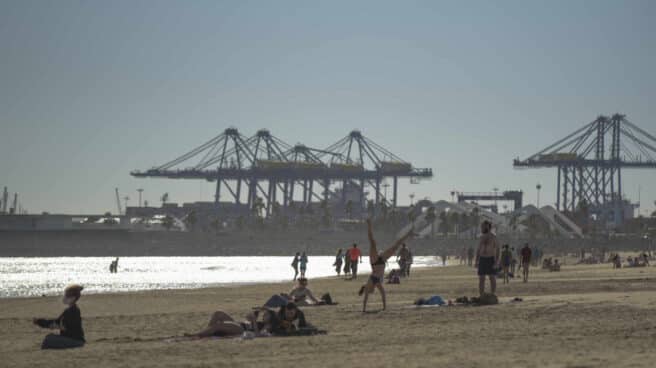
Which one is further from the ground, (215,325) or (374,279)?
(374,279)

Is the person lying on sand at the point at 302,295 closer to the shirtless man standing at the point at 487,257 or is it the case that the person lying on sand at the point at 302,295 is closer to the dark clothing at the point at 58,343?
the shirtless man standing at the point at 487,257

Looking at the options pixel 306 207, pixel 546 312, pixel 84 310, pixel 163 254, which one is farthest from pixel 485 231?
pixel 306 207

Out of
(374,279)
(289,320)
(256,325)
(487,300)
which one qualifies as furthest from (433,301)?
(256,325)

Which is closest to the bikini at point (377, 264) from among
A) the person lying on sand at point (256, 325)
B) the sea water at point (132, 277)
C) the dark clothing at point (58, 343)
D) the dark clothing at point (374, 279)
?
the dark clothing at point (374, 279)

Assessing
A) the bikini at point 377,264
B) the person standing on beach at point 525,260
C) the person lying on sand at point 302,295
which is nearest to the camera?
the bikini at point 377,264

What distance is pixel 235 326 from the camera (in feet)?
41.4

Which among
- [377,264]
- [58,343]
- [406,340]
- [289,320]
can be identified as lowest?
[58,343]

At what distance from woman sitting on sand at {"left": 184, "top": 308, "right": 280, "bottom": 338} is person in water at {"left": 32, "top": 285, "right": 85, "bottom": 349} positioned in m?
1.37

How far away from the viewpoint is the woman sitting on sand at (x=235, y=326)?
1259 cm

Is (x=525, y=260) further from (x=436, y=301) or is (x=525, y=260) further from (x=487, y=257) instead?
(x=436, y=301)

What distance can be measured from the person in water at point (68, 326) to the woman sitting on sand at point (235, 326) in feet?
4.49

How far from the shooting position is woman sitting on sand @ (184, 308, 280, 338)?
12.6 meters

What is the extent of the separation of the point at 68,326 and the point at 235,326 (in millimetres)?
1886

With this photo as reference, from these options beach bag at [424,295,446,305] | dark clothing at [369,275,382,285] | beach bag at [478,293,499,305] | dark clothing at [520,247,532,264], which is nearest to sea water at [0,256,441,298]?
dark clothing at [520,247,532,264]
